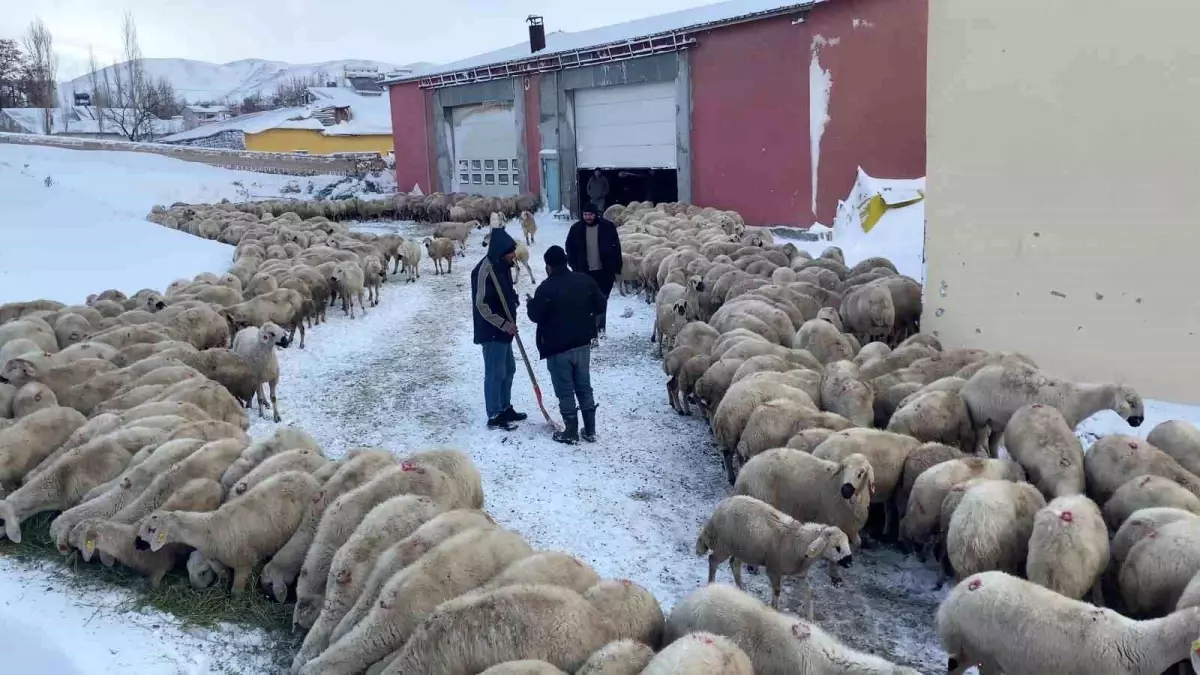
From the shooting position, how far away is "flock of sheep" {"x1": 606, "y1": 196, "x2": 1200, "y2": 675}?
14.8ft

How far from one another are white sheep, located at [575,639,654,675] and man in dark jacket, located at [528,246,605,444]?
4.44 m

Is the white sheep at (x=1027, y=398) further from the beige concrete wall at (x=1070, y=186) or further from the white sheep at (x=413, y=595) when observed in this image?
the white sheep at (x=413, y=595)

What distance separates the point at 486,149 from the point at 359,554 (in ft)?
94.7

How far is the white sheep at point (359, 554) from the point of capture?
16.2ft

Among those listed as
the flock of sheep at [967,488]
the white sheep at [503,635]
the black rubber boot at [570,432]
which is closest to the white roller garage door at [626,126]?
the flock of sheep at [967,488]

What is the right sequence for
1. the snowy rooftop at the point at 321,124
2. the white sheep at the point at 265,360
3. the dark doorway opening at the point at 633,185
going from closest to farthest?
the white sheep at the point at 265,360
the dark doorway opening at the point at 633,185
the snowy rooftop at the point at 321,124

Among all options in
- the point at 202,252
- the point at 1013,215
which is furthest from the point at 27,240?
the point at 1013,215

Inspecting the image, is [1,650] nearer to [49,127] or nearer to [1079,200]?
[1079,200]

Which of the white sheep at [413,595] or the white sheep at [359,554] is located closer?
the white sheep at [413,595]

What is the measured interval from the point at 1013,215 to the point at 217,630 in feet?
28.1

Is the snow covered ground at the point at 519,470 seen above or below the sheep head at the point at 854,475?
below

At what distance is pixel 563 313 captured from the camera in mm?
8469

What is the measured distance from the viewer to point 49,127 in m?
65.4

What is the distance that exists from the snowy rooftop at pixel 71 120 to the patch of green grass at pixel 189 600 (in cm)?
7634
